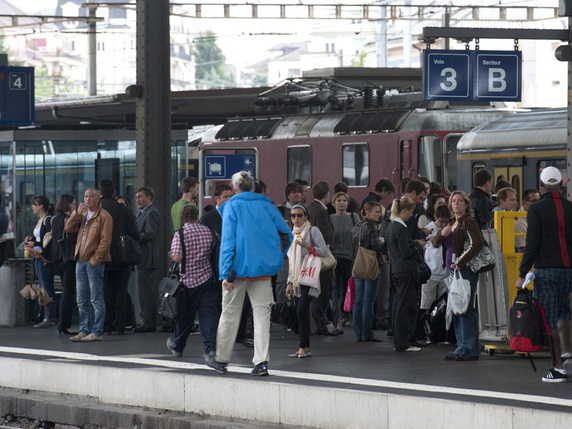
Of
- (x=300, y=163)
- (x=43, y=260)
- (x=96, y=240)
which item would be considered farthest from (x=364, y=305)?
(x=300, y=163)

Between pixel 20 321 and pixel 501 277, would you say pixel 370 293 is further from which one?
pixel 20 321

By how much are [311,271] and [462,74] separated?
483 centimetres

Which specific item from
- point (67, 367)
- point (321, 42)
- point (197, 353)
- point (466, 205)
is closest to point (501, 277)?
point (466, 205)

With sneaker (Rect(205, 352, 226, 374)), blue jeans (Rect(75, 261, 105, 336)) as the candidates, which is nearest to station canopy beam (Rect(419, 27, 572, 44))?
blue jeans (Rect(75, 261, 105, 336))

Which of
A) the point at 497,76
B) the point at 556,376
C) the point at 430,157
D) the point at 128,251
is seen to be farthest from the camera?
the point at 430,157

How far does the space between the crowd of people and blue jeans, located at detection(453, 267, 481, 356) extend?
1cm

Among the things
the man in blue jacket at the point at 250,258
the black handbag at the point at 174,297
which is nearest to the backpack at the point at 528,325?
the man in blue jacket at the point at 250,258

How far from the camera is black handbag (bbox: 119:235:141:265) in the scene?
14961mm

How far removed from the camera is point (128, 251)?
591 inches

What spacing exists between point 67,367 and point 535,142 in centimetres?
1213

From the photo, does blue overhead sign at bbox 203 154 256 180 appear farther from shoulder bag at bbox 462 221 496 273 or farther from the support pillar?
shoulder bag at bbox 462 221 496 273

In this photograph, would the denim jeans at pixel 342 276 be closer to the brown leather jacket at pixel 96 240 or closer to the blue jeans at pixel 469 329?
the brown leather jacket at pixel 96 240

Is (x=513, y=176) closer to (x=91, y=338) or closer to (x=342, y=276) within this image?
(x=342, y=276)

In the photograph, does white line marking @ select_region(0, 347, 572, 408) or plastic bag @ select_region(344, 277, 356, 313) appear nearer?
white line marking @ select_region(0, 347, 572, 408)
